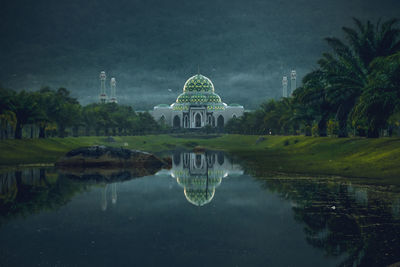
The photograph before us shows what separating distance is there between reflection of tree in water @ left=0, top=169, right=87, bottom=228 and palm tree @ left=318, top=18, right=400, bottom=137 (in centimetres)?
2748

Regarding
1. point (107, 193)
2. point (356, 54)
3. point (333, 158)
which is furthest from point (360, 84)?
point (107, 193)

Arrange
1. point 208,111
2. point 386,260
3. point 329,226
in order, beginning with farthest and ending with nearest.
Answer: point 208,111, point 329,226, point 386,260

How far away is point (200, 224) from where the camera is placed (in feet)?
39.4

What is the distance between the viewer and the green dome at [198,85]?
190375 millimetres

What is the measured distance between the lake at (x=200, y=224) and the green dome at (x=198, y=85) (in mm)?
171350

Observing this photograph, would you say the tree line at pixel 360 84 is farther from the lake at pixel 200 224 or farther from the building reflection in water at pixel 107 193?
the building reflection in water at pixel 107 193

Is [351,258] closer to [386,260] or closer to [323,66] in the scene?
[386,260]

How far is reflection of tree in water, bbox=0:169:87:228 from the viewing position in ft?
47.5

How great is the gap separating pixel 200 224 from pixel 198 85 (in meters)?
180

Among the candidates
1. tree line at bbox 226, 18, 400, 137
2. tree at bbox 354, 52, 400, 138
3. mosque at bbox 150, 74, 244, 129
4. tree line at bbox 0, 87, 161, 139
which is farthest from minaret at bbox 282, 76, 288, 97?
tree at bbox 354, 52, 400, 138

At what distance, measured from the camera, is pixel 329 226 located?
11.6 m

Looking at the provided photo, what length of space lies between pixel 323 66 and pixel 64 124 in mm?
43570

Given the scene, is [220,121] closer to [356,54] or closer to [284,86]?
[284,86]

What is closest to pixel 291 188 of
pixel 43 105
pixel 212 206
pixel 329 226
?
pixel 212 206
